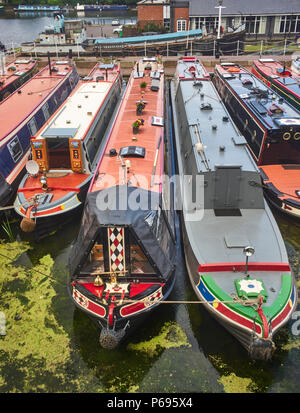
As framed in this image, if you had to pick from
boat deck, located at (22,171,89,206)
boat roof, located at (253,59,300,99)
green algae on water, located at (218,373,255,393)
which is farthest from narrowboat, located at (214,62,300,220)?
boat deck, located at (22,171,89,206)

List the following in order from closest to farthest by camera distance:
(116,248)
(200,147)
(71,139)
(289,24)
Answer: (116,248) < (200,147) < (71,139) < (289,24)

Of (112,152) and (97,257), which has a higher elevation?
(112,152)

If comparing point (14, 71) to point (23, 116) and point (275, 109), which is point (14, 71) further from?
point (275, 109)

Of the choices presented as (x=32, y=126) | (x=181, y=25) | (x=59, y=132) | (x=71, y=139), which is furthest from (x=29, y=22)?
(x=71, y=139)

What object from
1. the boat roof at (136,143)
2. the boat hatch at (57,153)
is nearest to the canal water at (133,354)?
the boat roof at (136,143)

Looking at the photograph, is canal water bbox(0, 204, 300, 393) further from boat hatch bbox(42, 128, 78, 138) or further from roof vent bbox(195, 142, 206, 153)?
boat hatch bbox(42, 128, 78, 138)

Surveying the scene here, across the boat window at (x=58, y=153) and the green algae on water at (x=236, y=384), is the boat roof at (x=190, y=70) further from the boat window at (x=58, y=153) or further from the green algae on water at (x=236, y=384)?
the green algae on water at (x=236, y=384)
